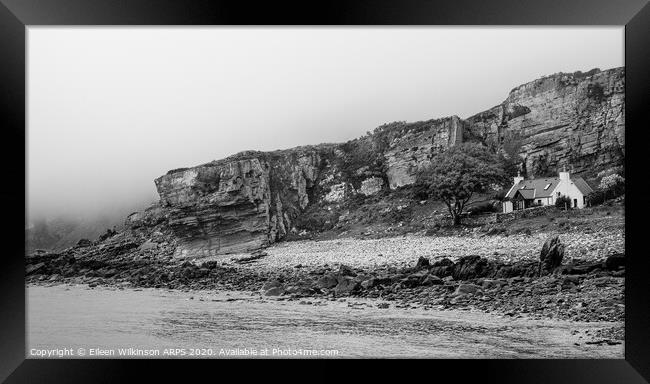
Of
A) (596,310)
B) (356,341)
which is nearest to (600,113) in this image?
(596,310)

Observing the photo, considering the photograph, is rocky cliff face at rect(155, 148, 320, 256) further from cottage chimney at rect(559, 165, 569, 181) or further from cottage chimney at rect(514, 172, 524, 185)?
cottage chimney at rect(559, 165, 569, 181)

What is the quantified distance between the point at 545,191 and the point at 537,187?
0.26 ft

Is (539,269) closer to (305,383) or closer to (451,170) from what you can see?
(451,170)

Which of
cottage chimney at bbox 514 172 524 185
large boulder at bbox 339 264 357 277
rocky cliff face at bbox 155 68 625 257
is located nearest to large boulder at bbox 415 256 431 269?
large boulder at bbox 339 264 357 277

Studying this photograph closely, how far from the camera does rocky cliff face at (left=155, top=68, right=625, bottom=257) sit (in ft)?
13.7

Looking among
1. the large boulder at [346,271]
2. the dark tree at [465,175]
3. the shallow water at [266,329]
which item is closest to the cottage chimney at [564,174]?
the dark tree at [465,175]

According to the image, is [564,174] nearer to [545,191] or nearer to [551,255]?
[545,191]

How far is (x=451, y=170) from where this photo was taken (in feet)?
14.5

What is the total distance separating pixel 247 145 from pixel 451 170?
2.07 m

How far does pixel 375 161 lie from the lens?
4.57m

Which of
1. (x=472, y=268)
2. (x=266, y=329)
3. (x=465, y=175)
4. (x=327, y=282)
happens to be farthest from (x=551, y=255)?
(x=266, y=329)

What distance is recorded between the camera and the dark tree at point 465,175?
4.33 metres

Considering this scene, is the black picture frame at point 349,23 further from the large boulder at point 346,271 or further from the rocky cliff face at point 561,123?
the large boulder at point 346,271

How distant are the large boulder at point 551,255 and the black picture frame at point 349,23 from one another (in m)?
0.57
